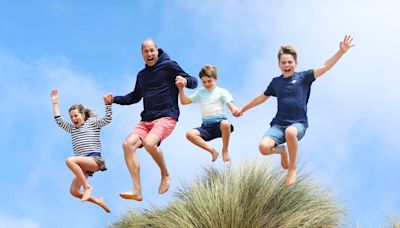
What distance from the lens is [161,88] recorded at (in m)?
10.2

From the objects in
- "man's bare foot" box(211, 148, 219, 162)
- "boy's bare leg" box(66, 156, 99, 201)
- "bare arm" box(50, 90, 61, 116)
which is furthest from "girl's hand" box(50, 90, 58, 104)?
"man's bare foot" box(211, 148, 219, 162)

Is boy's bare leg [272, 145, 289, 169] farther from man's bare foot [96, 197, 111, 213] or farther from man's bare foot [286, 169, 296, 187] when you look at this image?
man's bare foot [96, 197, 111, 213]

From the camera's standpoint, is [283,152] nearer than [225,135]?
Yes

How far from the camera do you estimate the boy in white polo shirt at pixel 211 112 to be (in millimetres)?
10227

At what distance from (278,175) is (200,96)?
1764 millimetres

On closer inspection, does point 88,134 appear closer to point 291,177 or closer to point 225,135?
point 225,135

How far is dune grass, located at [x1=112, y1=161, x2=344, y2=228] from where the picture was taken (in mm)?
10477

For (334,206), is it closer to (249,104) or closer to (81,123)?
(249,104)

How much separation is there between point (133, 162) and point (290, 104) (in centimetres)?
233

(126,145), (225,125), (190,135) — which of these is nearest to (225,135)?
(225,125)

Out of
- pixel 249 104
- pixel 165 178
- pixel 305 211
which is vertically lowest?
pixel 305 211

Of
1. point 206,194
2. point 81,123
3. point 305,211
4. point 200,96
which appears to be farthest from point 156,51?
point 305,211

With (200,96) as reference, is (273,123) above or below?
below

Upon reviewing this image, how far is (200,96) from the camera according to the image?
10.5 meters
